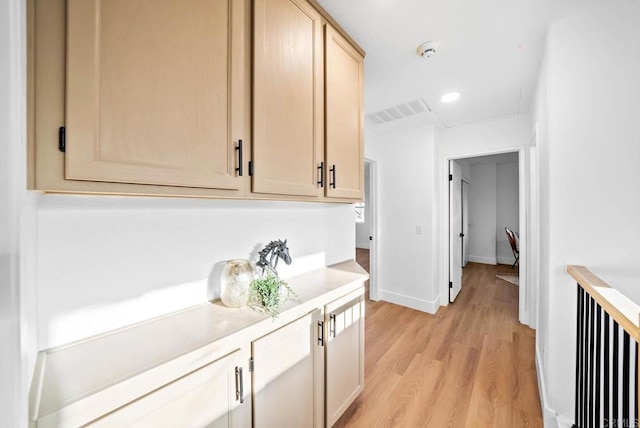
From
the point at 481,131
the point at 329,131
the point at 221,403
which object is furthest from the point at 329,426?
the point at 481,131

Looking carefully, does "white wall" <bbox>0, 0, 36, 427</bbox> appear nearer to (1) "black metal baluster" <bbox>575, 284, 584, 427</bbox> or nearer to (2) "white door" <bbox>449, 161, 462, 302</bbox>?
(1) "black metal baluster" <bbox>575, 284, 584, 427</bbox>

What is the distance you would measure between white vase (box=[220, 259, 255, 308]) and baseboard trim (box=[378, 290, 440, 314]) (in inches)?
114

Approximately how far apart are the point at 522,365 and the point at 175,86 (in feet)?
10.4

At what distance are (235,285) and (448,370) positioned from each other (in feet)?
6.75

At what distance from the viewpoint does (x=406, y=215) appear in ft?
12.0

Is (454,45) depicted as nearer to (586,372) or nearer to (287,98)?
(287,98)

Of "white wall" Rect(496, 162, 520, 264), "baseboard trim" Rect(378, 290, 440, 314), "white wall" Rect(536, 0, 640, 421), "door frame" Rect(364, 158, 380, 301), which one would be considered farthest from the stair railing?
"white wall" Rect(496, 162, 520, 264)

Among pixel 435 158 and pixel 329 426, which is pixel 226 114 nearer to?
pixel 329 426

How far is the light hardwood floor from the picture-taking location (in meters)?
1.76

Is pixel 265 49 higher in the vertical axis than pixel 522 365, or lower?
higher

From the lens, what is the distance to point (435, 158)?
345 centimetres

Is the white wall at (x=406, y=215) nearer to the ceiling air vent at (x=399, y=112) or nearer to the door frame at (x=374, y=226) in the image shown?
the door frame at (x=374, y=226)

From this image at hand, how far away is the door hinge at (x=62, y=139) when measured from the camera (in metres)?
0.69

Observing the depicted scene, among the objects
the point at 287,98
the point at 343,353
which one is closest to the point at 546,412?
the point at 343,353
